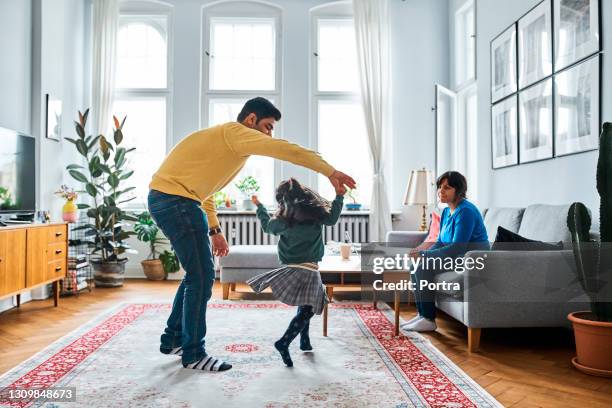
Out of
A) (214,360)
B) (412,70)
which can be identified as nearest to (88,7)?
(412,70)

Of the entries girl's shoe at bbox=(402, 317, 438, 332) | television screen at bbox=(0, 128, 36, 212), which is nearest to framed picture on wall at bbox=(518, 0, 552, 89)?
girl's shoe at bbox=(402, 317, 438, 332)

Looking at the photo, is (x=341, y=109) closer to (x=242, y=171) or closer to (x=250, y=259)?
(x=242, y=171)

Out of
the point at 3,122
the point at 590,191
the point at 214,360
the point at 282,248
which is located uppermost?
the point at 3,122

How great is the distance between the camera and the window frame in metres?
6.44

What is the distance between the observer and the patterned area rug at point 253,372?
222cm

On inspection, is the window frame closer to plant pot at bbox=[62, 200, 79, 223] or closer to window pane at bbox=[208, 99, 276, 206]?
window pane at bbox=[208, 99, 276, 206]

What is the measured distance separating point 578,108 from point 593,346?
1.63 metres

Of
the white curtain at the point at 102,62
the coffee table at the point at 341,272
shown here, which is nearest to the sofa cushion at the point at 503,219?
the coffee table at the point at 341,272

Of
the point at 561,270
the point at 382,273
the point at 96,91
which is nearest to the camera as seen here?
the point at 561,270

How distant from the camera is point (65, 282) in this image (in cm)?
503

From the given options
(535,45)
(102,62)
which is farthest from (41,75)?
(535,45)

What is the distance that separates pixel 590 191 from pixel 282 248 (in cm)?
197

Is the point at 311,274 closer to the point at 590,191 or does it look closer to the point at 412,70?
the point at 590,191

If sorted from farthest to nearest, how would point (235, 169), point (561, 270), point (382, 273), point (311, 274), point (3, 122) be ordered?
point (3, 122) → point (382, 273) → point (561, 270) → point (311, 274) → point (235, 169)
